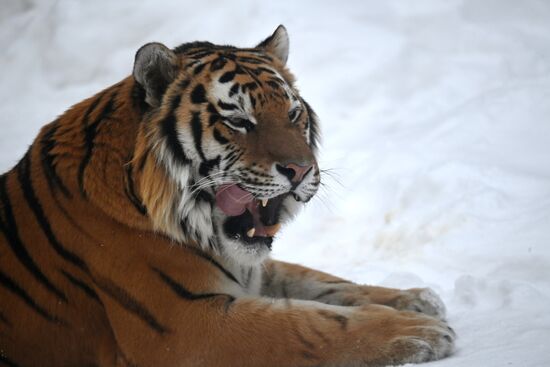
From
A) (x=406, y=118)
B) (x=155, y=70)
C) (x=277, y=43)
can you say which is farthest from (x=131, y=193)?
(x=406, y=118)

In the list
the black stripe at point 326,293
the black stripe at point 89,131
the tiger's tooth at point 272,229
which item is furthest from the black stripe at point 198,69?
the black stripe at point 326,293

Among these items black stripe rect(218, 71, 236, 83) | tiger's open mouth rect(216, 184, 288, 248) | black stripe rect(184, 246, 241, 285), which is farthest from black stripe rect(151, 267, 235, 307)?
black stripe rect(218, 71, 236, 83)

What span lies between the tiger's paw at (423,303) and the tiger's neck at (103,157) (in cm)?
87

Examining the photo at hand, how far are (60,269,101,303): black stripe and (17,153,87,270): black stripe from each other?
41 mm

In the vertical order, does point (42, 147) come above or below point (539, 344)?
above

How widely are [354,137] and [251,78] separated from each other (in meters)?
2.23

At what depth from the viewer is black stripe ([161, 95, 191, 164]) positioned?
7.33 ft

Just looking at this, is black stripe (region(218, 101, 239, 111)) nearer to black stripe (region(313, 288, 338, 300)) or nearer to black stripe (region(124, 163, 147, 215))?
black stripe (region(124, 163, 147, 215))

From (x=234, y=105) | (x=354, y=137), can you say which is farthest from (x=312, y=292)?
(x=354, y=137)

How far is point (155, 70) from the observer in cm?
227

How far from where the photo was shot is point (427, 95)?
15.5 ft

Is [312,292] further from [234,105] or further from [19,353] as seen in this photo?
[19,353]

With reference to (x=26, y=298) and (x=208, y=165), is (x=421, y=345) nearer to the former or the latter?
(x=208, y=165)

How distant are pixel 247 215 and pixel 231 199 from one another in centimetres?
8
